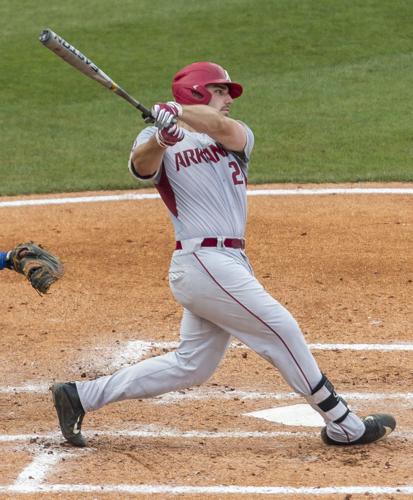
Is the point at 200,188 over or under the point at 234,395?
over

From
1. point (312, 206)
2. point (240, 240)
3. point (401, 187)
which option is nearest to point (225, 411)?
point (240, 240)

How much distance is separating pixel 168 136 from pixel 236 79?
1012 cm

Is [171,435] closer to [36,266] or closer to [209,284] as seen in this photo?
[209,284]

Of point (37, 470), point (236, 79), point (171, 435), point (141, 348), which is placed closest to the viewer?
point (37, 470)

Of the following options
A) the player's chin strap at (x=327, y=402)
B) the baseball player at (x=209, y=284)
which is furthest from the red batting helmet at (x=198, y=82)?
the player's chin strap at (x=327, y=402)

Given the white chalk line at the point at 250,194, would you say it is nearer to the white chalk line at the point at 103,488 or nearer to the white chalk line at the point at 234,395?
the white chalk line at the point at 234,395

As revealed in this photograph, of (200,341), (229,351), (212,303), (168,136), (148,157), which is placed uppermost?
(168,136)

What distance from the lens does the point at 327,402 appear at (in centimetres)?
558

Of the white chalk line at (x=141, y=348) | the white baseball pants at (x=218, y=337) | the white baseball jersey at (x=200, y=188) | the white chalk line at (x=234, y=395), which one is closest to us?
the white baseball pants at (x=218, y=337)

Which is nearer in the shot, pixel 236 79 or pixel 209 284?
pixel 209 284

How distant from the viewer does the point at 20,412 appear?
6305mm

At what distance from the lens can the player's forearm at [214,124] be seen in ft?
17.9

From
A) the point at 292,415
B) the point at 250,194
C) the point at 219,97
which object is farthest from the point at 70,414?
the point at 250,194

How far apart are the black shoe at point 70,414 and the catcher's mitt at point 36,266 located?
57 centimetres
